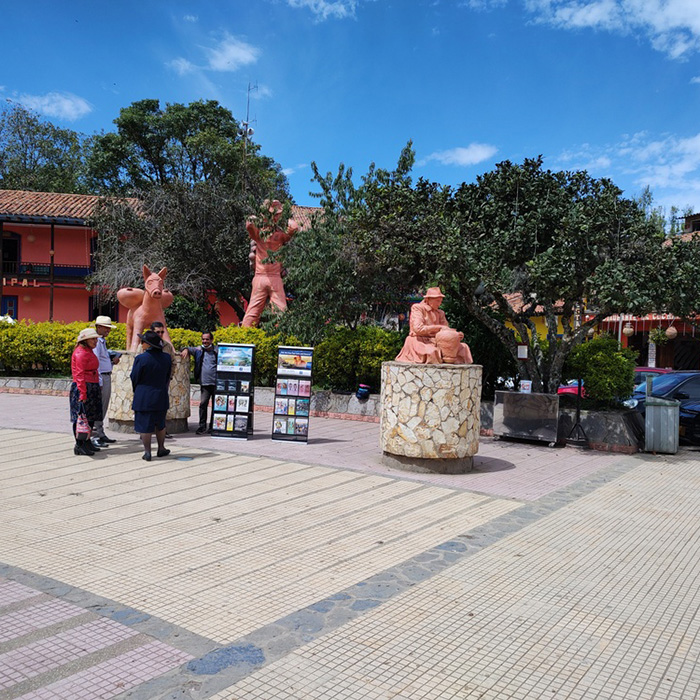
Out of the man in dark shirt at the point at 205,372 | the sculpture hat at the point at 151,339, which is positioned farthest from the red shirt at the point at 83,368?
the man in dark shirt at the point at 205,372

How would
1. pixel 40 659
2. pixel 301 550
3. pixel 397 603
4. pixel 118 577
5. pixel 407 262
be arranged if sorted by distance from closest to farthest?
pixel 40 659 → pixel 397 603 → pixel 118 577 → pixel 301 550 → pixel 407 262

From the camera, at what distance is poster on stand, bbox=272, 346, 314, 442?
34.6 ft

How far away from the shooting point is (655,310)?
34.4ft

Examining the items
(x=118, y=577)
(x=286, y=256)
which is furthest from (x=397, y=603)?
(x=286, y=256)

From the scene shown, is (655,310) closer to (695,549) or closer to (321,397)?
(695,549)

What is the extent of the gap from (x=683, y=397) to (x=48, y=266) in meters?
27.7

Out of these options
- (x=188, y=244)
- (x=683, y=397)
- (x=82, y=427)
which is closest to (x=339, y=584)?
(x=82, y=427)

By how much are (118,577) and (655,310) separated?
9058mm

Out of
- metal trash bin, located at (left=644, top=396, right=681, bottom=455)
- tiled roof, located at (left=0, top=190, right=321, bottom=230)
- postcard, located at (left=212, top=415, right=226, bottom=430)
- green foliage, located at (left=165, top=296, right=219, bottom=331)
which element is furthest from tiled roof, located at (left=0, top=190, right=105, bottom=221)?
metal trash bin, located at (left=644, top=396, right=681, bottom=455)

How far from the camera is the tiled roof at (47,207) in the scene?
28828mm

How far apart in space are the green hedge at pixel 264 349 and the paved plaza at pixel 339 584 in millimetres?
5918

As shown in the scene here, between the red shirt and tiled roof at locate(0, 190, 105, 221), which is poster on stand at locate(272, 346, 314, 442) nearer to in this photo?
the red shirt

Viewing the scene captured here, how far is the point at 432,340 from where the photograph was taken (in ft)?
30.3

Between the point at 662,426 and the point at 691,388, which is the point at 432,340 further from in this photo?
the point at 691,388
